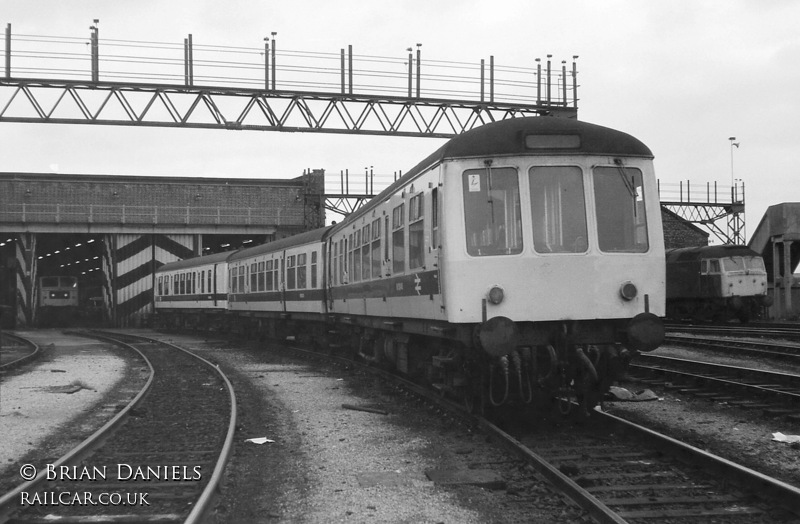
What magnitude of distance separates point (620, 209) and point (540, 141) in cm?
101

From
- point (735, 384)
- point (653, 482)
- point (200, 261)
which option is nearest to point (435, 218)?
point (653, 482)

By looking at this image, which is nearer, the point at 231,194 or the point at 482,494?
the point at 482,494

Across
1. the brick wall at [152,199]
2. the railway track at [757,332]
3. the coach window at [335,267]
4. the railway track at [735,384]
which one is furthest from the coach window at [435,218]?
the brick wall at [152,199]

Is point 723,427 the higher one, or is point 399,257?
point 399,257

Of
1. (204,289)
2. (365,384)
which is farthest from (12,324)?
(365,384)

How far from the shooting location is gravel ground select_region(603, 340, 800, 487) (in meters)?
6.94

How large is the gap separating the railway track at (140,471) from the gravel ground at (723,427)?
13.8 ft

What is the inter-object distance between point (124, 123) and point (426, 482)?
53.9ft

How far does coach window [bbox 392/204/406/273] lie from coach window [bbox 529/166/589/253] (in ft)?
7.30

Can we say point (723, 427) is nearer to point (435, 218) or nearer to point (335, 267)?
point (435, 218)

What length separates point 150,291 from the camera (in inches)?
1779

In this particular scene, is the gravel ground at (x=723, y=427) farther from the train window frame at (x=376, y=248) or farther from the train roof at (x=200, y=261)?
the train roof at (x=200, y=261)

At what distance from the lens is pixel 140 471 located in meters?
6.93

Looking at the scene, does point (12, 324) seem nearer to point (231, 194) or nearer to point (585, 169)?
point (231, 194)
